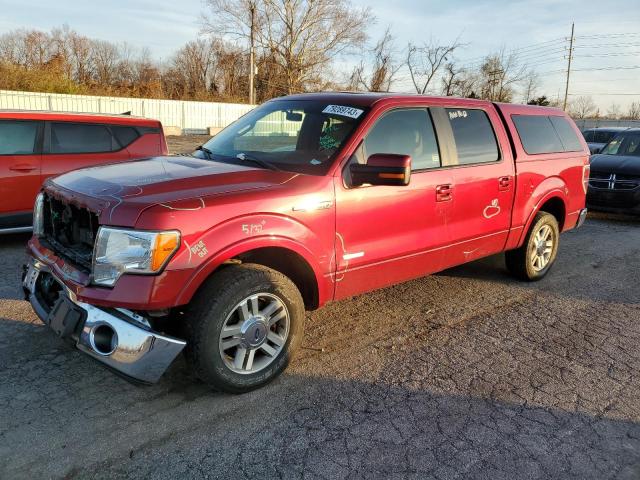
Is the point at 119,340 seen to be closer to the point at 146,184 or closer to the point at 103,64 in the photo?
the point at 146,184

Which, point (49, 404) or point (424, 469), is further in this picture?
point (49, 404)

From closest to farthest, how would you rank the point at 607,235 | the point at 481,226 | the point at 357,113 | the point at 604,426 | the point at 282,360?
the point at 604,426, the point at 282,360, the point at 357,113, the point at 481,226, the point at 607,235

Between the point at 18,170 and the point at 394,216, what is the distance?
16.4 feet

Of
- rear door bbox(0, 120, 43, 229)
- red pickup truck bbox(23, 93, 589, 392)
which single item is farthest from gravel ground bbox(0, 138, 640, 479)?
rear door bbox(0, 120, 43, 229)

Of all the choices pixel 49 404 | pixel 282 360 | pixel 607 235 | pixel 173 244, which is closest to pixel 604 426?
pixel 282 360

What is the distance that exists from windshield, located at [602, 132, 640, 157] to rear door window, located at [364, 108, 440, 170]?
327 inches

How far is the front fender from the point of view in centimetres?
290

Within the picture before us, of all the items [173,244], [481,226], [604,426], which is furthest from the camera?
[481,226]

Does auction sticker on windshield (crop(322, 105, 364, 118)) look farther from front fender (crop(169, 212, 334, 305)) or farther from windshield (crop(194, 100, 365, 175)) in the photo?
front fender (crop(169, 212, 334, 305))

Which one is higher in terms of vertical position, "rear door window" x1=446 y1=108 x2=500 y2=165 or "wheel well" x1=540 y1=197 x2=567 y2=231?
"rear door window" x1=446 y1=108 x2=500 y2=165

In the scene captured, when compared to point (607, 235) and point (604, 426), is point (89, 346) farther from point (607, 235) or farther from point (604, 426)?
point (607, 235)

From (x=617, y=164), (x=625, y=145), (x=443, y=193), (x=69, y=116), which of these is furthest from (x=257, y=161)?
(x=625, y=145)

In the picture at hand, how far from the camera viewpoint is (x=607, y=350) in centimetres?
408

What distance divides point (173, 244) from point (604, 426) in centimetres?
268
